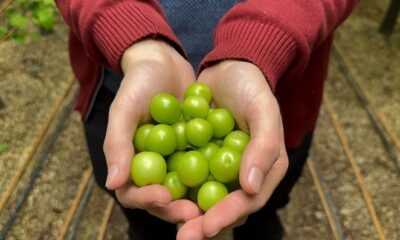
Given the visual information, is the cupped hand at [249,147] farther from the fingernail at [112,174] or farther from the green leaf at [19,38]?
the green leaf at [19,38]

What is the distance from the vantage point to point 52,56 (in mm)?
2943

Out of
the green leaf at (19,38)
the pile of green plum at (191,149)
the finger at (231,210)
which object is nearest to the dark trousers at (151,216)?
the pile of green plum at (191,149)

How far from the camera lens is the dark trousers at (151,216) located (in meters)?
1.65

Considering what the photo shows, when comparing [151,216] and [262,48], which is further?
[151,216]

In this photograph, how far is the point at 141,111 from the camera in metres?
1.23

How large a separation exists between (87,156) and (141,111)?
132cm

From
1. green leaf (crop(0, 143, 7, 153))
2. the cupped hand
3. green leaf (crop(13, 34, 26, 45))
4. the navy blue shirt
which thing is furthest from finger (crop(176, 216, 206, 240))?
green leaf (crop(13, 34, 26, 45))

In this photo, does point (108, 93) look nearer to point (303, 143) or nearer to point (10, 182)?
point (303, 143)

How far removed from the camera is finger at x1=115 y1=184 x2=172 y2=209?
41.4 inches

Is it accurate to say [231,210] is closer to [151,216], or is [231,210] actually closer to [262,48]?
[262,48]

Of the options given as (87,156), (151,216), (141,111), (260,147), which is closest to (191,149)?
(141,111)

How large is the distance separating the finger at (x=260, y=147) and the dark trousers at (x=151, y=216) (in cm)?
65

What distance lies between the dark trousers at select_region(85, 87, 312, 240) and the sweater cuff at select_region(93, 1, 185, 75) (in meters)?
0.31

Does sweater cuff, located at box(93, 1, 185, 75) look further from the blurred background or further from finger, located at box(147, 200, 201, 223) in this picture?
the blurred background
